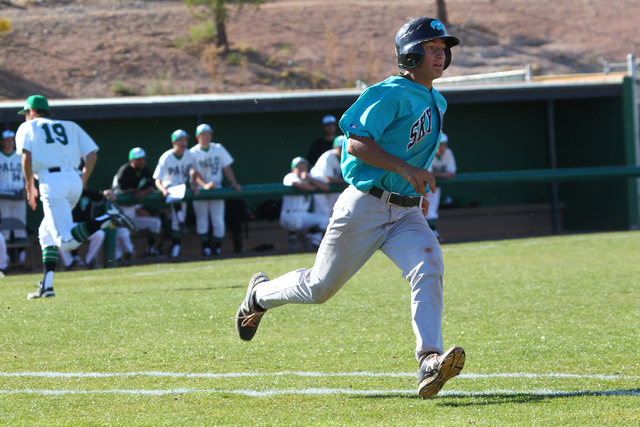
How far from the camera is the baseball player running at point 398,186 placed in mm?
4004

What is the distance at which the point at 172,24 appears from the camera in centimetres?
4444

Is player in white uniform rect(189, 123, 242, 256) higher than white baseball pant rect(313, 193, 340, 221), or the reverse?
player in white uniform rect(189, 123, 242, 256)

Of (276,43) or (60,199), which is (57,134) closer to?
(60,199)

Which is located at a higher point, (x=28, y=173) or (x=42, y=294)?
(x=28, y=173)

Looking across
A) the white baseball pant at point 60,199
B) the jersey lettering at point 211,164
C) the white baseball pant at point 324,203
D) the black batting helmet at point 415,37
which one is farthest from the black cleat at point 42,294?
the white baseball pant at point 324,203

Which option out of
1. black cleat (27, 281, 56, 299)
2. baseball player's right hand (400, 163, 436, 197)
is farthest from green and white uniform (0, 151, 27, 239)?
baseball player's right hand (400, 163, 436, 197)

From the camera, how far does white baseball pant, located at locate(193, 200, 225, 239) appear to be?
43.1ft

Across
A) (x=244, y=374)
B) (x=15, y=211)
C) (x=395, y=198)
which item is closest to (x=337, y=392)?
(x=244, y=374)

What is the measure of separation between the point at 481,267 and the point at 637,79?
8.64 m

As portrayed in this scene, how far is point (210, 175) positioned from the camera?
1301 centimetres

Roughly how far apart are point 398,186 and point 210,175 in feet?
29.8

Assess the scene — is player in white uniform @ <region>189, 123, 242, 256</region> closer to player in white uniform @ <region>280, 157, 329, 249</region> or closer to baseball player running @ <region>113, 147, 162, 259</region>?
baseball player running @ <region>113, 147, 162, 259</region>

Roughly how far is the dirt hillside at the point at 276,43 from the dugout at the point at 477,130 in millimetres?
17177

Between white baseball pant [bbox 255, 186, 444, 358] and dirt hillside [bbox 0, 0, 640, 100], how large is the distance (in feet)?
95.4
